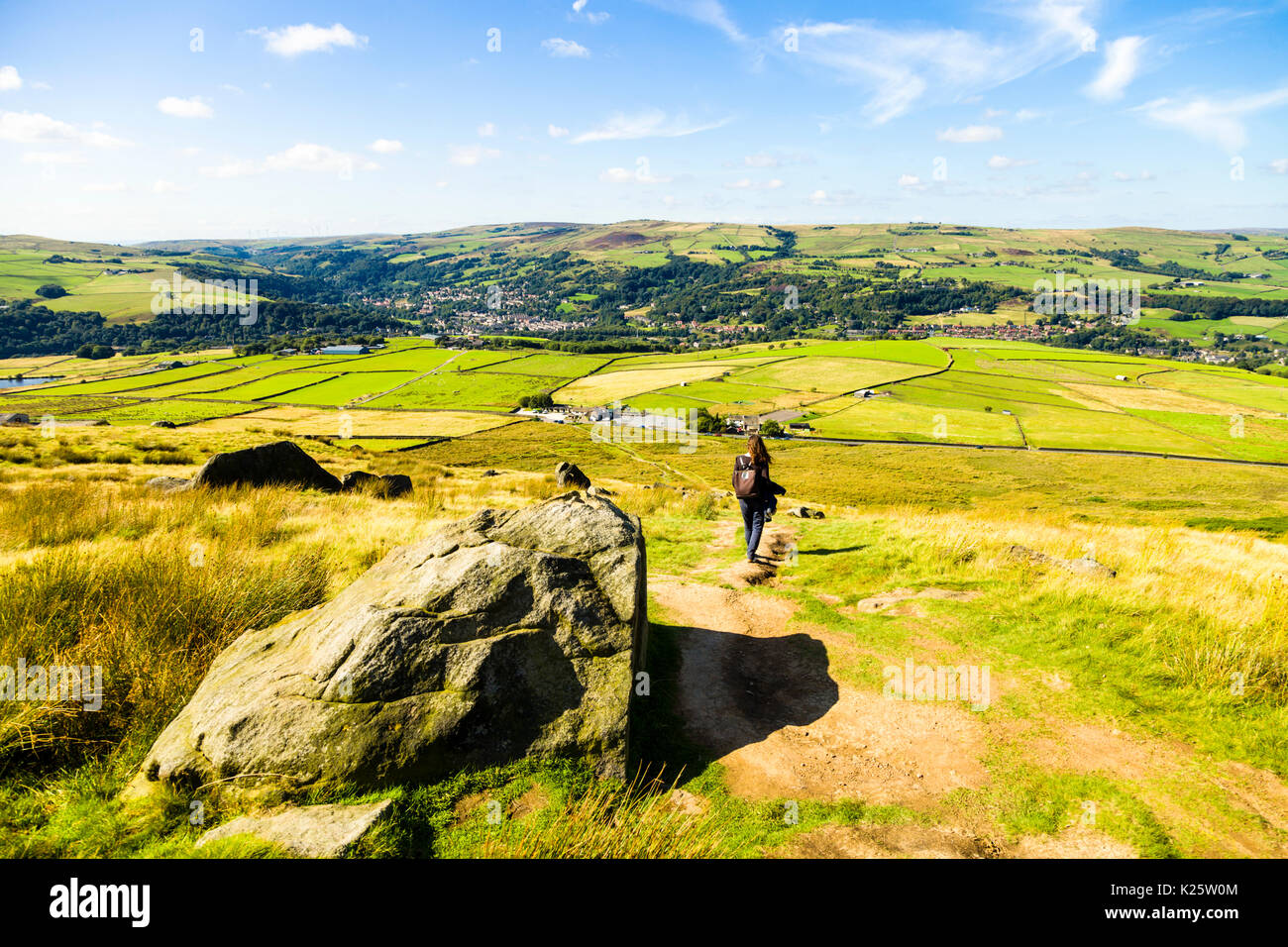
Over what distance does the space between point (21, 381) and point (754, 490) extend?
642 ft

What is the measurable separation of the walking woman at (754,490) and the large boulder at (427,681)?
5.92 metres

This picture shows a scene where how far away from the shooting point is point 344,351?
180 m

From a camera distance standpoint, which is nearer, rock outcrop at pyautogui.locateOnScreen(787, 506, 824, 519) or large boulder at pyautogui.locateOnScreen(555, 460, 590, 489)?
rock outcrop at pyautogui.locateOnScreen(787, 506, 824, 519)

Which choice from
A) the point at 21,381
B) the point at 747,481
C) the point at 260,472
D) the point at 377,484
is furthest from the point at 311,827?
the point at 21,381

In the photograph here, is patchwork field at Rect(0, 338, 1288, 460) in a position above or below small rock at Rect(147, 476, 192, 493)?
above

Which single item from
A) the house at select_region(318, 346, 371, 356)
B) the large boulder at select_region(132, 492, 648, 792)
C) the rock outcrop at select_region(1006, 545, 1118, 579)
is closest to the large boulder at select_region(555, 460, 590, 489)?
the rock outcrop at select_region(1006, 545, 1118, 579)

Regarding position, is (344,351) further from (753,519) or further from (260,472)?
(753,519)

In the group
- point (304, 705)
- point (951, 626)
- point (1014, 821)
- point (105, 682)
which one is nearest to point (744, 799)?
point (1014, 821)

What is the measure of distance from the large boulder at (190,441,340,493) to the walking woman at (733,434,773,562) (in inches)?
672

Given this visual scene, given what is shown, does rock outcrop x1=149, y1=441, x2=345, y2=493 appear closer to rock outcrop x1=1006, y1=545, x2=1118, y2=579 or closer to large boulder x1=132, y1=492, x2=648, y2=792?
large boulder x1=132, y1=492, x2=648, y2=792

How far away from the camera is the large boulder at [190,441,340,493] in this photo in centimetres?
2008

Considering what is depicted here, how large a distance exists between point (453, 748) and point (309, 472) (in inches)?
860
